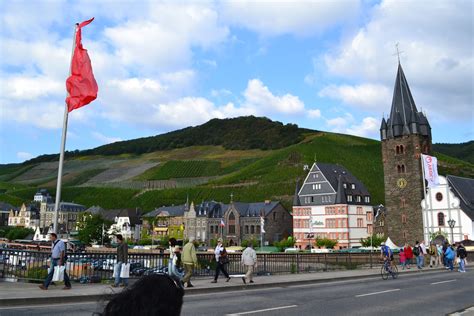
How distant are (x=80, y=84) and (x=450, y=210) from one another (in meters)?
63.2

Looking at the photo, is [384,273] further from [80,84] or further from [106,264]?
[80,84]

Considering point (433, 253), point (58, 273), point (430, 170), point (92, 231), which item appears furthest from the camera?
point (92, 231)

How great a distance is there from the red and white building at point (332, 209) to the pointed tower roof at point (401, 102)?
16536 millimetres

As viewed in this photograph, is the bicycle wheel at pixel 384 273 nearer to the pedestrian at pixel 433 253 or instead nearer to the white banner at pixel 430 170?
the pedestrian at pixel 433 253

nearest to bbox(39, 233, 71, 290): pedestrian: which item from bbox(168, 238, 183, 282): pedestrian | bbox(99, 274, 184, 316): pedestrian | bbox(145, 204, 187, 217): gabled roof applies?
bbox(168, 238, 183, 282): pedestrian

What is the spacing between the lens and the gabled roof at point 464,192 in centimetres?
6412

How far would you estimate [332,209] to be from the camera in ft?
271

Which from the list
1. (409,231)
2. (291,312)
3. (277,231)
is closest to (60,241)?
(291,312)

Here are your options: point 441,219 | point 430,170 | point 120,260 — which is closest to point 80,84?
point 120,260

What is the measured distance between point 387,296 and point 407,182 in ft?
205

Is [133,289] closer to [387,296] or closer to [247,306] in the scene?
[247,306]

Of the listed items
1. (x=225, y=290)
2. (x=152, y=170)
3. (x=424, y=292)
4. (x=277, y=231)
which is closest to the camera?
(x=424, y=292)

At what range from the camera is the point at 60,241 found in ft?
48.7

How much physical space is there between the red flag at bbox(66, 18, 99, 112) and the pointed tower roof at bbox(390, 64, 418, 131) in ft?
220
